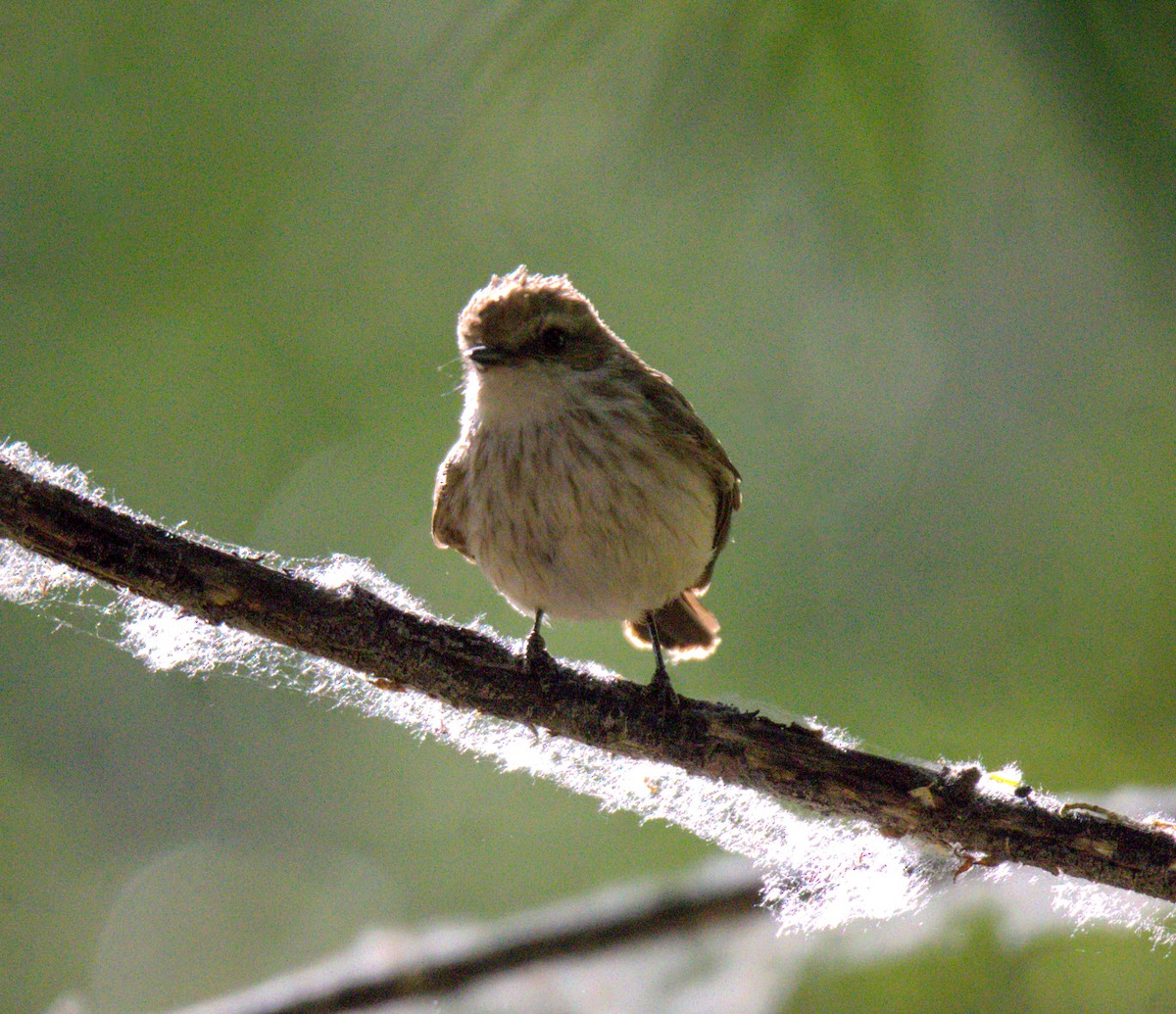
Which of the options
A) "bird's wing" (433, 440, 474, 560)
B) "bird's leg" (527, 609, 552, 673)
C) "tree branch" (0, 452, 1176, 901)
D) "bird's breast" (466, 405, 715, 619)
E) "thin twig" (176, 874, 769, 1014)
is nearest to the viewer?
"tree branch" (0, 452, 1176, 901)

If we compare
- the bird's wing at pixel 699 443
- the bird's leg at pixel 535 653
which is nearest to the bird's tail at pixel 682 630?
the bird's wing at pixel 699 443

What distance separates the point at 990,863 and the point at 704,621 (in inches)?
48.5

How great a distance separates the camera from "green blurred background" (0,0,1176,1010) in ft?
11.7

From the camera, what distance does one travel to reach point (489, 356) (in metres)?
2.76

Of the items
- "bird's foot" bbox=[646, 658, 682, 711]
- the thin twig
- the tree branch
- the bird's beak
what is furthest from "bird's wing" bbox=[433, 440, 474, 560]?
the thin twig

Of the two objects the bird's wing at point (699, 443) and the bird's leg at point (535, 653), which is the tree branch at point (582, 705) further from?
the bird's wing at point (699, 443)

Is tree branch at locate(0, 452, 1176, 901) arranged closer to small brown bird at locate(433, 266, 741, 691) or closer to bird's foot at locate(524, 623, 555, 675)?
bird's foot at locate(524, 623, 555, 675)

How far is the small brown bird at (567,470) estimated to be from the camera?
268cm

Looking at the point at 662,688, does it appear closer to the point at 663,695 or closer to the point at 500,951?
the point at 663,695

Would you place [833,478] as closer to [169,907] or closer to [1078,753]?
[1078,753]

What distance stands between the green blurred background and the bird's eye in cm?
45

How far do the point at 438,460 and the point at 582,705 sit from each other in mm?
2826

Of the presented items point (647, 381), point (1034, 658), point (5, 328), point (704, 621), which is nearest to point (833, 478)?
point (1034, 658)

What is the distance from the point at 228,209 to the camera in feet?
15.0
